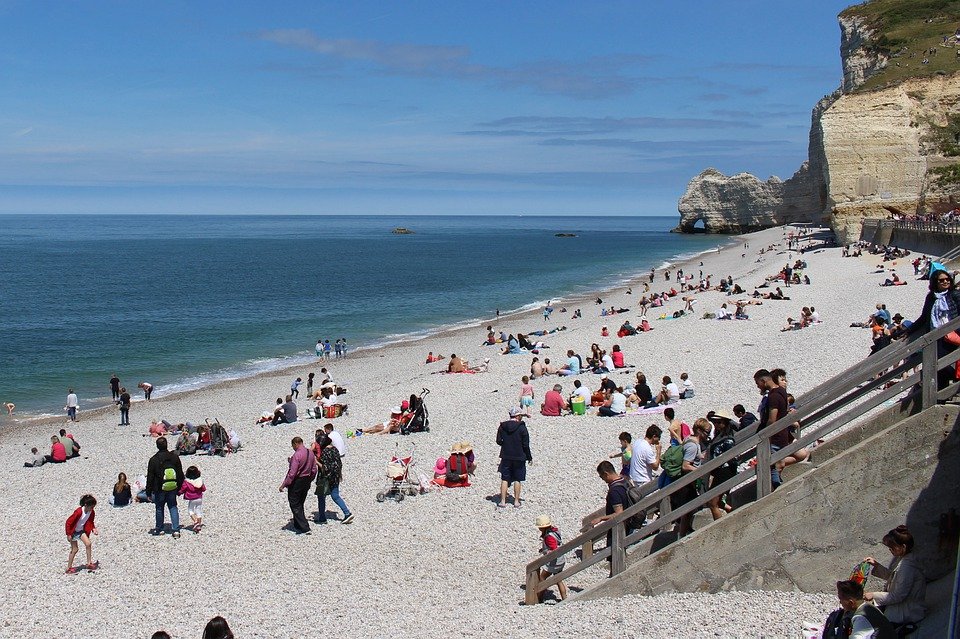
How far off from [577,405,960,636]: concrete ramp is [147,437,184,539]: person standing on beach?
736 cm

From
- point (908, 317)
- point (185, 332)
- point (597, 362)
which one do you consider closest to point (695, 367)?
point (597, 362)

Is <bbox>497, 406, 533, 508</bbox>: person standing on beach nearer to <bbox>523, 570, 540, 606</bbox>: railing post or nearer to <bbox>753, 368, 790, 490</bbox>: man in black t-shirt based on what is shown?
<bbox>523, 570, 540, 606</bbox>: railing post

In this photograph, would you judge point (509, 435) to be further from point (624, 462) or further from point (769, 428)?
point (769, 428)

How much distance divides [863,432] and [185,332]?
134ft

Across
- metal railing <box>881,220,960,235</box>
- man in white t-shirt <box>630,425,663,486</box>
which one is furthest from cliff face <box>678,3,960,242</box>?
man in white t-shirt <box>630,425,663,486</box>

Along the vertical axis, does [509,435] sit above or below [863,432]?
below

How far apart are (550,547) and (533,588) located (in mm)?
1038

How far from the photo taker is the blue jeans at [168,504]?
11508mm

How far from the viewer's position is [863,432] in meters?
7.38

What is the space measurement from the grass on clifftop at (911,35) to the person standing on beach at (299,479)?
55.8 metres

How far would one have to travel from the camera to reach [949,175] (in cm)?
5097

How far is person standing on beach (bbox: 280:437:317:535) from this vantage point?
11062mm

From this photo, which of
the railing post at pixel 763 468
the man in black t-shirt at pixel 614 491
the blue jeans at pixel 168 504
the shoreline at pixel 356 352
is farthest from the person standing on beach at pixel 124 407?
the railing post at pixel 763 468

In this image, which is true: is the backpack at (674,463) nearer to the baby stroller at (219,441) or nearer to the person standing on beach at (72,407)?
the baby stroller at (219,441)
